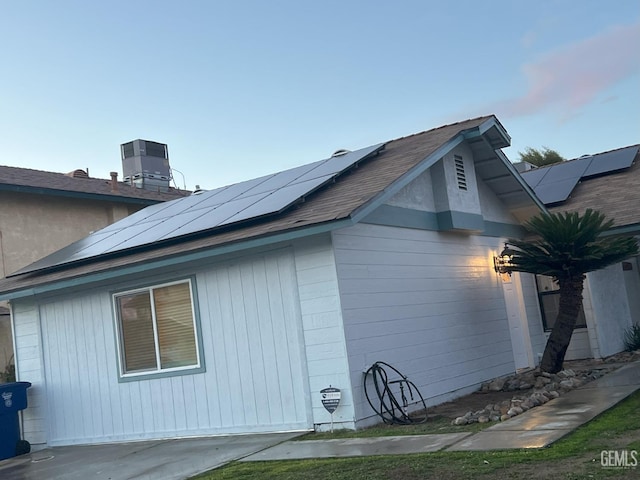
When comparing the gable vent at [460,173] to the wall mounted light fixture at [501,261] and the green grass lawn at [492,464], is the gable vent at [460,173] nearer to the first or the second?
the wall mounted light fixture at [501,261]

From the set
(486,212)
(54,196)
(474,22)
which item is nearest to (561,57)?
(474,22)

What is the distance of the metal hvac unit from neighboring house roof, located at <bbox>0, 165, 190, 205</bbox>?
46 cm

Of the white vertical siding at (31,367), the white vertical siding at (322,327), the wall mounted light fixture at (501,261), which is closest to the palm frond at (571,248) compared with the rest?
the wall mounted light fixture at (501,261)

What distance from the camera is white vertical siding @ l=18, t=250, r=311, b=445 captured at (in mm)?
9617

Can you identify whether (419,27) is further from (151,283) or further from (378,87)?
(151,283)

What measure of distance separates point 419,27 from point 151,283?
371 inches

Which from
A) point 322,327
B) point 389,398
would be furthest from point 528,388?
point 322,327

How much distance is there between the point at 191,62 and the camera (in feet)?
56.3

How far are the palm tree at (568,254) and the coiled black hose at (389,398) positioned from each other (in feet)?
9.92

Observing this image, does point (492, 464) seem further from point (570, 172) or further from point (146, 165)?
point (146, 165)

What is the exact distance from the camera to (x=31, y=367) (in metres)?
12.4

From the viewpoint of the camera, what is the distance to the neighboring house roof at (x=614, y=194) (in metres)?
13.8

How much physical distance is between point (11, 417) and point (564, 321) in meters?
8.92

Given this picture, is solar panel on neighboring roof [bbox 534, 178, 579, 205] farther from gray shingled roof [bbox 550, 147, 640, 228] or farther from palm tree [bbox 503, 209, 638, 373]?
palm tree [bbox 503, 209, 638, 373]
